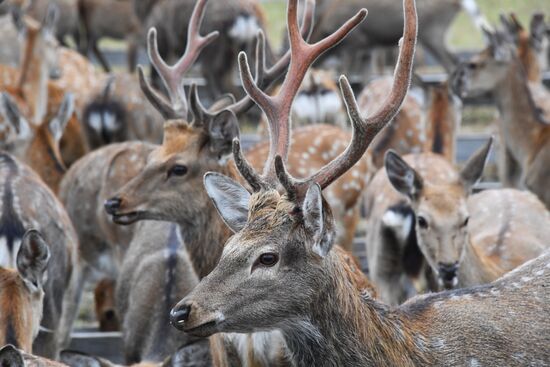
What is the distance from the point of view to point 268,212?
13.1 feet

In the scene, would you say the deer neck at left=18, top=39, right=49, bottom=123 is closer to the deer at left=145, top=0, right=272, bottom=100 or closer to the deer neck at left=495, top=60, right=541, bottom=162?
the deer at left=145, top=0, right=272, bottom=100

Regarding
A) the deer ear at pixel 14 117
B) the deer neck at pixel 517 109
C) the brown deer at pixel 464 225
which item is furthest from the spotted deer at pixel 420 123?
the deer ear at pixel 14 117

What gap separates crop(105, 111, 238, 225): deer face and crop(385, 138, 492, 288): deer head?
41.5 inches

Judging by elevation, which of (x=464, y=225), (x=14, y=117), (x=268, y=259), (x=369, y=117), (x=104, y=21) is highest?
(x=104, y=21)

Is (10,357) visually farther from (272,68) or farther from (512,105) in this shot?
(512,105)

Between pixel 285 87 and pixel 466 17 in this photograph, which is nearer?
pixel 285 87

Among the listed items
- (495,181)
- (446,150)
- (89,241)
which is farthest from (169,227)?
(495,181)

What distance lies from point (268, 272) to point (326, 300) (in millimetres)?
219

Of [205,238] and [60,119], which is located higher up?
[60,119]

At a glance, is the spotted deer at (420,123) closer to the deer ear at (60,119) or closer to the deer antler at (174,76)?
the deer ear at (60,119)

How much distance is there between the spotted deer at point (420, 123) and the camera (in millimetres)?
8234

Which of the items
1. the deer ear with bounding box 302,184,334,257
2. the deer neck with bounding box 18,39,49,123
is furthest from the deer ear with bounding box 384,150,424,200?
the deer neck with bounding box 18,39,49,123

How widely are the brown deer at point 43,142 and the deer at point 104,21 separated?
221 inches

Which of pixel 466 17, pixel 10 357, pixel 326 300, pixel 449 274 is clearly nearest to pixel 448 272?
pixel 449 274
